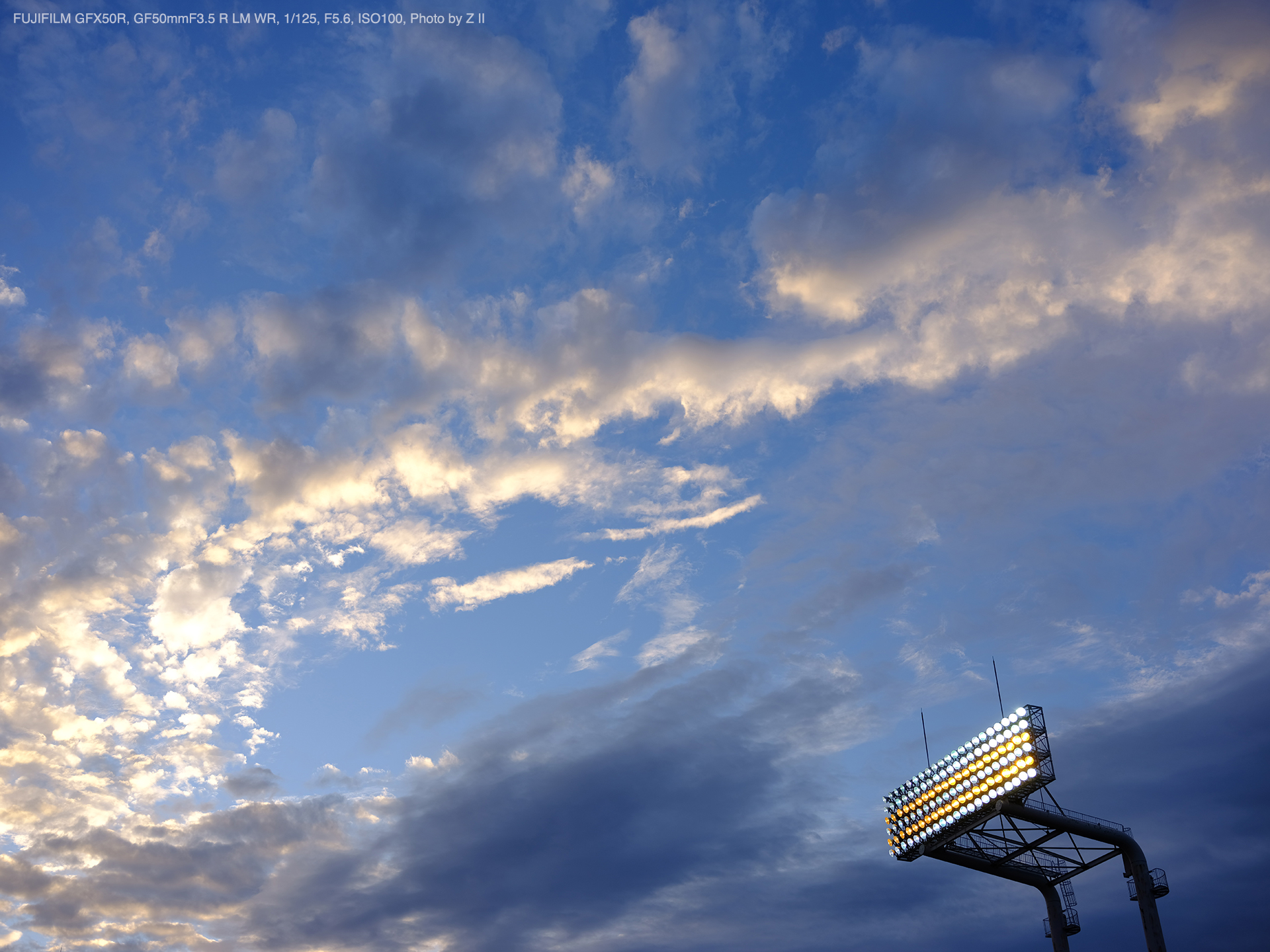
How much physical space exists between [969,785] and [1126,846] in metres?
7.98

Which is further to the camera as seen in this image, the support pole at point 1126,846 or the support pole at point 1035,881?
the support pole at point 1035,881

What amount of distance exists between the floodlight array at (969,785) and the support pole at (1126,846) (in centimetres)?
107

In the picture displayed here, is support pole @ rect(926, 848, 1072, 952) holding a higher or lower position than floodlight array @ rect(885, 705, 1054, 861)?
lower

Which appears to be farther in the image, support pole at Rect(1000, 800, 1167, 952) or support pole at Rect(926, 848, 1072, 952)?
support pole at Rect(926, 848, 1072, 952)

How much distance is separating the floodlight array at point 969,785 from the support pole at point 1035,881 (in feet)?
5.62

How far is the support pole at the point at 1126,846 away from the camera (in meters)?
44.3

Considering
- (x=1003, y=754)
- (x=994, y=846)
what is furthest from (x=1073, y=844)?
(x=1003, y=754)

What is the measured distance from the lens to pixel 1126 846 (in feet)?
150

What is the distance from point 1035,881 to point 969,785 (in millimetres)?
8330

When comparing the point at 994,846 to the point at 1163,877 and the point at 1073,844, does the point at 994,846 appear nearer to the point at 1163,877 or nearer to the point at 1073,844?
the point at 1073,844

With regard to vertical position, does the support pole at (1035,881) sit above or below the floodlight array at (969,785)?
below

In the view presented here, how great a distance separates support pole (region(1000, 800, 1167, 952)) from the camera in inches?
1743

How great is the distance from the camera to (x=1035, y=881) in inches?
1978

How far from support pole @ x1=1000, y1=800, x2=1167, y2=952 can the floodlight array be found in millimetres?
1066
